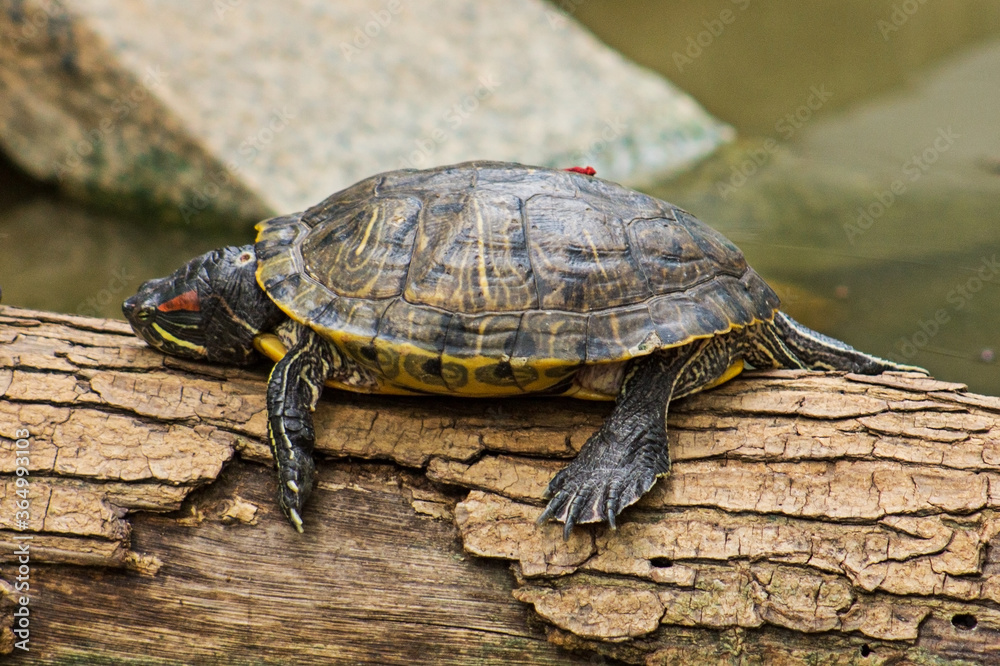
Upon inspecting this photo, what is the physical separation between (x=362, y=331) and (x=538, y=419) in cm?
86

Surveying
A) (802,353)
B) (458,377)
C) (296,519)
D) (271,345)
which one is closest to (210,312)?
(271,345)

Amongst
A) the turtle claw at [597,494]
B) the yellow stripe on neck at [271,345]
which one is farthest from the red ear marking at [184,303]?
the turtle claw at [597,494]

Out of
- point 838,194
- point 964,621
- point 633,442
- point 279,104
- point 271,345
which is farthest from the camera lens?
point 838,194

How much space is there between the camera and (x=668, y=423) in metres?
3.29

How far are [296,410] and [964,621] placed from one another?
8.72 ft

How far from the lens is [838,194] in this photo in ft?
26.5

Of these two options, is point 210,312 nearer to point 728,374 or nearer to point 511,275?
point 511,275

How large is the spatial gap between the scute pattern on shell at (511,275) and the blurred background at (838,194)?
10.2ft

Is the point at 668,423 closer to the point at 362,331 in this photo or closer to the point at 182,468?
the point at 362,331

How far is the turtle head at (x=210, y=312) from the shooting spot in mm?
3430

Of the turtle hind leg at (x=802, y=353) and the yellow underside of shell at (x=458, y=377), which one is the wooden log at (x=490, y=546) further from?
the turtle hind leg at (x=802, y=353)

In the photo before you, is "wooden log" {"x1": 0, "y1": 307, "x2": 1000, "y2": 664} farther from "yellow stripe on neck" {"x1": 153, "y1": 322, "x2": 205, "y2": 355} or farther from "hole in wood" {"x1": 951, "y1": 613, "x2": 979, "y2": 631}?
"yellow stripe on neck" {"x1": 153, "y1": 322, "x2": 205, "y2": 355}

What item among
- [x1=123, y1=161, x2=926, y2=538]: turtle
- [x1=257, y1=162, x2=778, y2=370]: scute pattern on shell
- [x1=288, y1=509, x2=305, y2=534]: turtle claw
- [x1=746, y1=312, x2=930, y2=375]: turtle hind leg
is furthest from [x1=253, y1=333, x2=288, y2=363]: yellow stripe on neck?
[x1=746, y1=312, x2=930, y2=375]: turtle hind leg

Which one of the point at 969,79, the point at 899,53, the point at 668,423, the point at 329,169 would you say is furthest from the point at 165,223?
the point at 899,53
